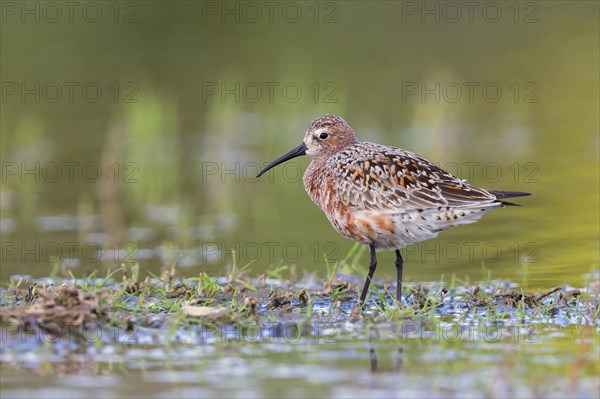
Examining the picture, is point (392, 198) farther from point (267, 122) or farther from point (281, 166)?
point (267, 122)

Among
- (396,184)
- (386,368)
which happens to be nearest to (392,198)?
(396,184)

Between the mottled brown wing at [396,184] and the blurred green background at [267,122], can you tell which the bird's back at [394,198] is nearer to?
the mottled brown wing at [396,184]

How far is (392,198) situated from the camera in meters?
9.79

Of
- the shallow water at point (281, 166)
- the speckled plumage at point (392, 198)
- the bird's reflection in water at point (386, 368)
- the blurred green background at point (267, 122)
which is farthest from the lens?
the blurred green background at point (267, 122)

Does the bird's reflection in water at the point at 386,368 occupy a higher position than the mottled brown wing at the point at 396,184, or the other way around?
the mottled brown wing at the point at 396,184

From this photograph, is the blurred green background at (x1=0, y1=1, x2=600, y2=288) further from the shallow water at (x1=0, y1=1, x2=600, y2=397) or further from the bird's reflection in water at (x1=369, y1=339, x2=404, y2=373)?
the bird's reflection in water at (x1=369, y1=339, x2=404, y2=373)

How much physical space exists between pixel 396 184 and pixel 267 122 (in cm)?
931

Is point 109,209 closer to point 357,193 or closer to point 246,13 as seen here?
point 357,193

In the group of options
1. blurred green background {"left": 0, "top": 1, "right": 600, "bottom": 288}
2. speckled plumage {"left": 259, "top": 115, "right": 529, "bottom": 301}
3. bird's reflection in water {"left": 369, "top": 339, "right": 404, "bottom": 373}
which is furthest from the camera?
blurred green background {"left": 0, "top": 1, "right": 600, "bottom": 288}

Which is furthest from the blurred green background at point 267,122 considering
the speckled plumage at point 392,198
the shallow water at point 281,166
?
the speckled plumage at point 392,198

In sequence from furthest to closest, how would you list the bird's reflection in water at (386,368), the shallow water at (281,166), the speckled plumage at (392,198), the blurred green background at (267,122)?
the blurred green background at (267,122), the speckled plumage at (392,198), the shallow water at (281,166), the bird's reflection in water at (386,368)

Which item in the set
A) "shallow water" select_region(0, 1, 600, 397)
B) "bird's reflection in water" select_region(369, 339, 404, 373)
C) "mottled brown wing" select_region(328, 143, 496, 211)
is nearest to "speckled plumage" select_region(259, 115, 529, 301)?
"mottled brown wing" select_region(328, 143, 496, 211)

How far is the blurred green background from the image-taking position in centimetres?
1302

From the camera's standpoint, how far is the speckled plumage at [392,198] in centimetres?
961
